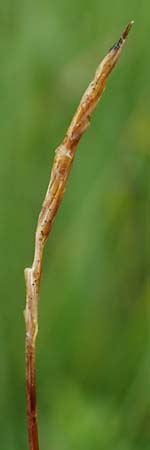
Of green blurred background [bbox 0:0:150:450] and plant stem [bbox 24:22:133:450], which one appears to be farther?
green blurred background [bbox 0:0:150:450]

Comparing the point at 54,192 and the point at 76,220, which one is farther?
the point at 76,220

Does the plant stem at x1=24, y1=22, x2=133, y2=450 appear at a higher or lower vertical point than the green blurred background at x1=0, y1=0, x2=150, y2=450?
lower

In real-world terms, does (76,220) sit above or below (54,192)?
above

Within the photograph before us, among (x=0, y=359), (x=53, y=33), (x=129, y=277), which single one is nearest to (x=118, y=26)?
(x=53, y=33)

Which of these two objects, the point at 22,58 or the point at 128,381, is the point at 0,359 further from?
the point at 22,58
